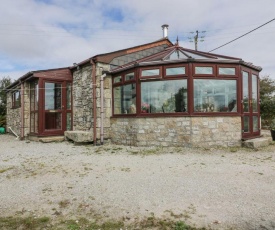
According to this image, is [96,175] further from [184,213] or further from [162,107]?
[162,107]

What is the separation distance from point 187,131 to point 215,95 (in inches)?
67.4

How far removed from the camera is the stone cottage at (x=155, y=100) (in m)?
7.87

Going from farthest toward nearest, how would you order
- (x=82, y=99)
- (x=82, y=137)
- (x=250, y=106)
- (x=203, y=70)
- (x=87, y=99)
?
(x=82, y=99)
(x=87, y=99)
(x=82, y=137)
(x=250, y=106)
(x=203, y=70)

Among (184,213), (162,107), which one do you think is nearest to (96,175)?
(184,213)

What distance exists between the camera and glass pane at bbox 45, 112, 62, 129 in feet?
33.9

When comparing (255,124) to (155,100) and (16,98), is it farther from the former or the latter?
(16,98)

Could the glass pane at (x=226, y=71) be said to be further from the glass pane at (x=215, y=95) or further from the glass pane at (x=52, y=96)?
the glass pane at (x=52, y=96)

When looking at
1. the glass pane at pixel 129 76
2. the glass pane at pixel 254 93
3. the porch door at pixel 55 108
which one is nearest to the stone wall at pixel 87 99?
the porch door at pixel 55 108

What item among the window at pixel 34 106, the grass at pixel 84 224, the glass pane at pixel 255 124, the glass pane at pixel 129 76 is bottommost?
the grass at pixel 84 224

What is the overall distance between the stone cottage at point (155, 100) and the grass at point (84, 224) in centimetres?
519

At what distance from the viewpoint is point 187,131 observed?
7750mm

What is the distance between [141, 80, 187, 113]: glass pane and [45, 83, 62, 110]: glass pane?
461cm

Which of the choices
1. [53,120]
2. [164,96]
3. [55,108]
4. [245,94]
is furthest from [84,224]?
[55,108]

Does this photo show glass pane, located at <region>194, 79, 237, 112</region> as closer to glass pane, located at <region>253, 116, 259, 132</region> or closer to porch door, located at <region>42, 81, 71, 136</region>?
glass pane, located at <region>253, 116, 259, 132</region>
